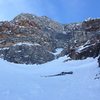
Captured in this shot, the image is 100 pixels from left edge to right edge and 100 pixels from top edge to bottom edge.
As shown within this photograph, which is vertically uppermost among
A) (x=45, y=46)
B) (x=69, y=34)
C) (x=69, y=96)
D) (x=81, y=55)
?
(x=69, y=34)

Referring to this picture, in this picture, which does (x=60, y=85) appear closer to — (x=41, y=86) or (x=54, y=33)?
(x=41, y=86)

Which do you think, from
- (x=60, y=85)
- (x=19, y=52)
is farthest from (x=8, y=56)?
(x=60, y=85)

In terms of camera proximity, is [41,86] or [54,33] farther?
[54,33]

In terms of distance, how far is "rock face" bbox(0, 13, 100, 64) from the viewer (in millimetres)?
47581

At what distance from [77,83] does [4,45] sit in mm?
39810

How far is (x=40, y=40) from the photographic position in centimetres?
6288

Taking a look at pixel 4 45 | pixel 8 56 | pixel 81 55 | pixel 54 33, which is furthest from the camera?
pixel 54 33

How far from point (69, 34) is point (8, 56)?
83.0ft

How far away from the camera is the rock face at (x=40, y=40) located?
4758cm

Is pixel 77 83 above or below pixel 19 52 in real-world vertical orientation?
below

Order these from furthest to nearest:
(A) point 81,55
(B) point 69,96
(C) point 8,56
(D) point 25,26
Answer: (D) point 25,26, (C) point 8,56, (A) point 81,55, (B) point 69,96

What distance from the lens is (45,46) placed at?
61.6 metres

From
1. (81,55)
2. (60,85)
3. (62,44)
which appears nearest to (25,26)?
(62,44)

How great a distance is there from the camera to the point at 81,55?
4112 centimetres
